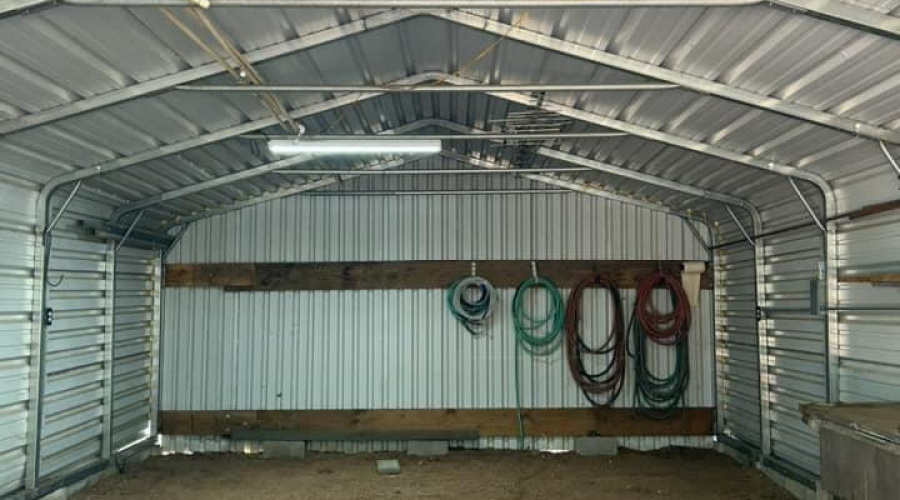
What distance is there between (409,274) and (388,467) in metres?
2.24

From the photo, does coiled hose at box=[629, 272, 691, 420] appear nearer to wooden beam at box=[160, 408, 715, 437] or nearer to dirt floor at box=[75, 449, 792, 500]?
wooden beam at box=[160, 408, 715, 437]

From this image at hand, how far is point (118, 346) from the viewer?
748 centimetres

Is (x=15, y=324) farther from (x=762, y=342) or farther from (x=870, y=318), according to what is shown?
(x=762, y=342)

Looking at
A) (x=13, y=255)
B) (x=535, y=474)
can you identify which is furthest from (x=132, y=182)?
(x=535, y=474)

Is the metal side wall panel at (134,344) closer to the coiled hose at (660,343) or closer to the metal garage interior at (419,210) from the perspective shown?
the metal garage interior at (419,210)

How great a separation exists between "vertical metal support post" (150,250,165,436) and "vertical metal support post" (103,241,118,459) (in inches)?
39.9

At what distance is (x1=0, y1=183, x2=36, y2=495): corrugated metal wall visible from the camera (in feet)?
18.1

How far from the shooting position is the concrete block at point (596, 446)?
8164 millimetres

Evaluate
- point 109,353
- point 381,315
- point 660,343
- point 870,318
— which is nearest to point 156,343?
point 109,353

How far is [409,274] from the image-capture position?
8.45 meters

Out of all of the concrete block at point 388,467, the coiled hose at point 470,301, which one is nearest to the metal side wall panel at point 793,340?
the coiled hose at point 470,301

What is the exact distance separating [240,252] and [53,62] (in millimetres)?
4639

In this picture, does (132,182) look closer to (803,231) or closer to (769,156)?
(769,156)

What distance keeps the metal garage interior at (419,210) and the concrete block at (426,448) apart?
169mm
